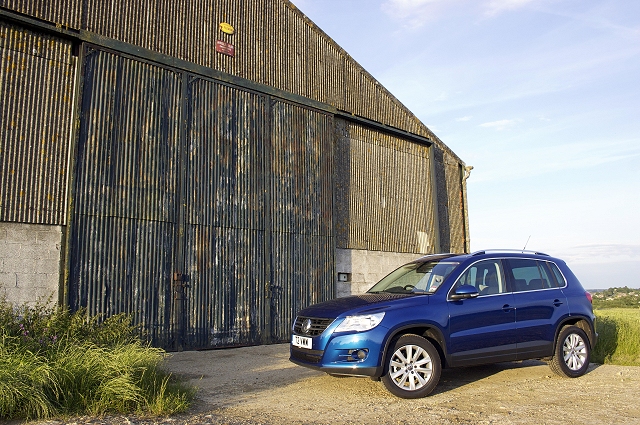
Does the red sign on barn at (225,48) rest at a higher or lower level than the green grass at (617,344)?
higher

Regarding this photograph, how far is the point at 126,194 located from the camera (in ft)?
35.8

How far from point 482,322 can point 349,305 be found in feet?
5.83

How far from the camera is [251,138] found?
43.5 feet

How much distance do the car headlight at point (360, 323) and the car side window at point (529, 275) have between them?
232 centimetres

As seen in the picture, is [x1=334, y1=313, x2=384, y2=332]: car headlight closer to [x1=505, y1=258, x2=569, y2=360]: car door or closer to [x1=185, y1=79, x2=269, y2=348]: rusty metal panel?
[x1=505, y1=258, x2=569, y2=360]: car door

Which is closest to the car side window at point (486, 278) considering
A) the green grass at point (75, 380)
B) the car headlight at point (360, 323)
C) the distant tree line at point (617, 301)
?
the car headlight at point (360, 323)

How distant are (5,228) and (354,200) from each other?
9.21 meters

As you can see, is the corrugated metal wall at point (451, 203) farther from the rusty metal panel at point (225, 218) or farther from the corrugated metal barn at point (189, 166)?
the rusty metal panel at point (225, 218)

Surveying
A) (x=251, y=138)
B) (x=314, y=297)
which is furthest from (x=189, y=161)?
(x=314, y=297)

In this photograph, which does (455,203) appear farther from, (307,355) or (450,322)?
(307,355)

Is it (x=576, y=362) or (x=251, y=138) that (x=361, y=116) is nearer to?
(x=251, y=138)

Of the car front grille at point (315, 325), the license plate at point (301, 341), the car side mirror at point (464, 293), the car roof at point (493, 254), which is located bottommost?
the license plate at point (301, 341)

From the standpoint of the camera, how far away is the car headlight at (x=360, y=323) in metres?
6.20

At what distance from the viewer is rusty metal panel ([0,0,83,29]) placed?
32.8 feet
